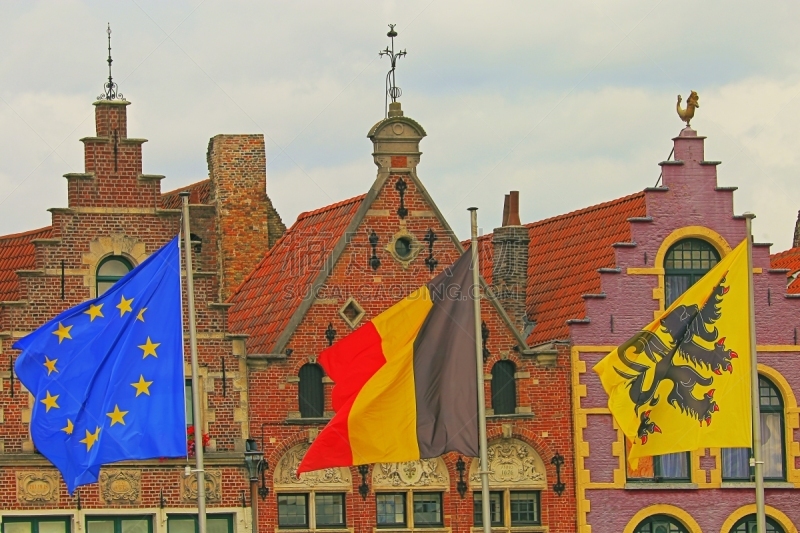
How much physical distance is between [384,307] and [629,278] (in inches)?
206

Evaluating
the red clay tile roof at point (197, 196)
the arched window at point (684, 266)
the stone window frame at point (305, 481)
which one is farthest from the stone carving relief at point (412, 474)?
the red clay tile roof at point (197, 196)

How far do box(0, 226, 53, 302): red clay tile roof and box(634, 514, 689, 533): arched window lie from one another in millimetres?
14481

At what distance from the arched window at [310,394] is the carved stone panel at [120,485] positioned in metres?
3.64

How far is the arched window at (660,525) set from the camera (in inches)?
2314

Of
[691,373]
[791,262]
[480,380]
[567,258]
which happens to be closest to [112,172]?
[480,380]

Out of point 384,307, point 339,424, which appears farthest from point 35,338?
point 384,307

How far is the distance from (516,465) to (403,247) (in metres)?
4.99

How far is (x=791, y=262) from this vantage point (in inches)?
2899

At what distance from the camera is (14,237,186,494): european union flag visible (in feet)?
167

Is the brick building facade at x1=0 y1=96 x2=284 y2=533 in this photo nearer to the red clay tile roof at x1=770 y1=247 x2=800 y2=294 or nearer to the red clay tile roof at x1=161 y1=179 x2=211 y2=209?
the red clay tile roof at x1=161 y1=179 x2=211 y2=209

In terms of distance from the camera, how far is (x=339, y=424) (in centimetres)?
5241

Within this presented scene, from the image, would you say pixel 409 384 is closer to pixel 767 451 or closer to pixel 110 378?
pixel 110 378

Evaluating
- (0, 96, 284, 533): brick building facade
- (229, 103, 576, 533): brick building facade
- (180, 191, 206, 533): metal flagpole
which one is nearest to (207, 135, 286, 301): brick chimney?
(229, 103, 576, 533): brick building facade

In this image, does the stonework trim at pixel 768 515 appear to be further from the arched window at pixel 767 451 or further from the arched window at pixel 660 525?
the arched window at pixel 660 525
